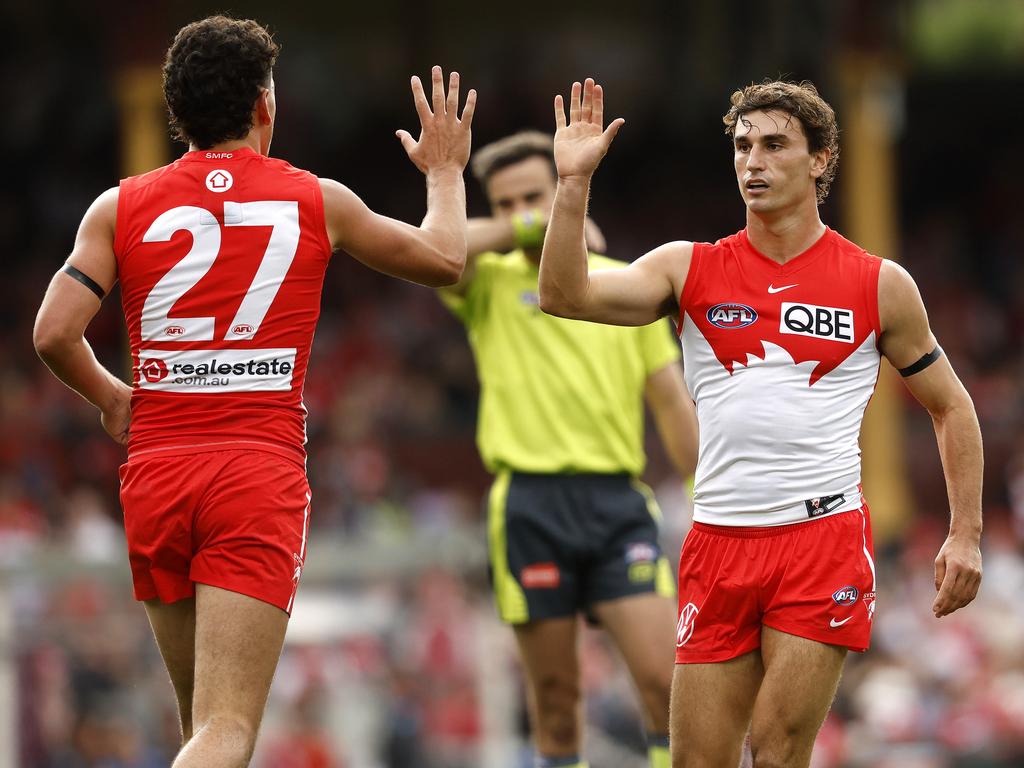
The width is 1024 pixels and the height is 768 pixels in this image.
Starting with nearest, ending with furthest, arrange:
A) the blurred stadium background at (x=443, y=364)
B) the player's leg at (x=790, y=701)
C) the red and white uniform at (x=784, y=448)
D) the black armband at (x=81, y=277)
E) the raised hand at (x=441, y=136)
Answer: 1. the black armband at (x=81, y=277)
2. the player's leg at (x=790, y=701)
3. the red and white uniform at (x=784, y=448)
4. the raised hand at (x=441, y=136)
5. the blurred stadium background at (x=443, y=364)

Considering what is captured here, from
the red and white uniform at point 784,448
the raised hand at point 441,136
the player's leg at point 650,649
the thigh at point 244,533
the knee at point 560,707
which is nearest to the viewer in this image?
the thigh at point 244,533

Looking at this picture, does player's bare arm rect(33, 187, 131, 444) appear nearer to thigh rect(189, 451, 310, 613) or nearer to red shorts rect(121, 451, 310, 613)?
red shorts rect(121, 451, 310, 613)

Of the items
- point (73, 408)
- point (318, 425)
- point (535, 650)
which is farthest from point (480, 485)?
point (535, 650)

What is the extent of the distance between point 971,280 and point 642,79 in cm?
584

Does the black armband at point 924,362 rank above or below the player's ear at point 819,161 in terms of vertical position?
below

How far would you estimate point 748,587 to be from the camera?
5145 millimetres

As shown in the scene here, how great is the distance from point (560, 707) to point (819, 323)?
2.22 metres

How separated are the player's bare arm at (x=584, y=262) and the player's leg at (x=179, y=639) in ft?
4.58

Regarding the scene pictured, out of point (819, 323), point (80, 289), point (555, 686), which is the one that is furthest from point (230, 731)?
point (555, 686)

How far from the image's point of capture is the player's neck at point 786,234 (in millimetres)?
5305

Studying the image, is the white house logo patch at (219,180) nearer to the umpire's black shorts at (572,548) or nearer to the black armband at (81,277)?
the black armband at (81,277)

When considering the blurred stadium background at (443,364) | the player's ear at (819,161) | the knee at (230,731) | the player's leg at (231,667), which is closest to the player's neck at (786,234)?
the player's ear at (819,161)

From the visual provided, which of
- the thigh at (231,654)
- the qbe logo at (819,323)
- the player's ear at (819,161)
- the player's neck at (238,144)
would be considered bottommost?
the thigh at (231,654)

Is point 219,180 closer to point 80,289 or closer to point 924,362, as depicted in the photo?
point 80,289
